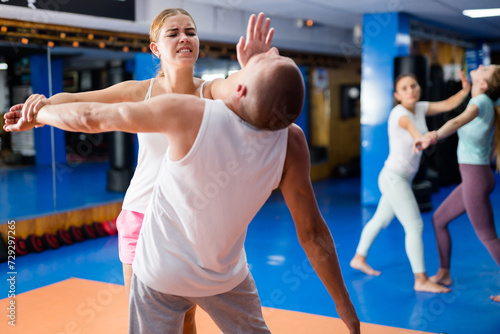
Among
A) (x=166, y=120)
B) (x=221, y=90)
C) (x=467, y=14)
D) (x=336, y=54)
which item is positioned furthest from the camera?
(x=336, y=54)

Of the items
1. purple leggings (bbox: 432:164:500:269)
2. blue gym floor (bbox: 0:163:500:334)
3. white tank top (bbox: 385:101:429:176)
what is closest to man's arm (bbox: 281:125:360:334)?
blue gym floor (bbox: 0:163:500:334)

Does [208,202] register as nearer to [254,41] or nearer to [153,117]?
[153,117]

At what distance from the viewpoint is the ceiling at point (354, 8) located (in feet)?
22.5

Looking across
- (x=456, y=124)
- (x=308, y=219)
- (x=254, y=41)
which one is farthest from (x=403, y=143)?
(x=254, y=41)

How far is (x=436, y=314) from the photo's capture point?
3.48 meters

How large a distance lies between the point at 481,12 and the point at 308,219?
7769 mm

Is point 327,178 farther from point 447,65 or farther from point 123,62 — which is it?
point 123,62

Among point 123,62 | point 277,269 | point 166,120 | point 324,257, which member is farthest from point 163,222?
point 123,62

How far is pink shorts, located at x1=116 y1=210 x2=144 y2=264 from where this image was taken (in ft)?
6.53

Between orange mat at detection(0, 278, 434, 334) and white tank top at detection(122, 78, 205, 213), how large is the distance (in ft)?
4.75

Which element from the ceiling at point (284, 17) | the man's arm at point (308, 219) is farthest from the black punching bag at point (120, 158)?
the man's arm at point (308, 219)

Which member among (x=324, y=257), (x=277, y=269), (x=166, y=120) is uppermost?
(x=166, y=120)

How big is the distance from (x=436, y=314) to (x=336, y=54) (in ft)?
27.3

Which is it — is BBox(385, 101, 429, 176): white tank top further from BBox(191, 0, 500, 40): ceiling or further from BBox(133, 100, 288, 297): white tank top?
BBox(191, 0, 500, 40): ceiling
